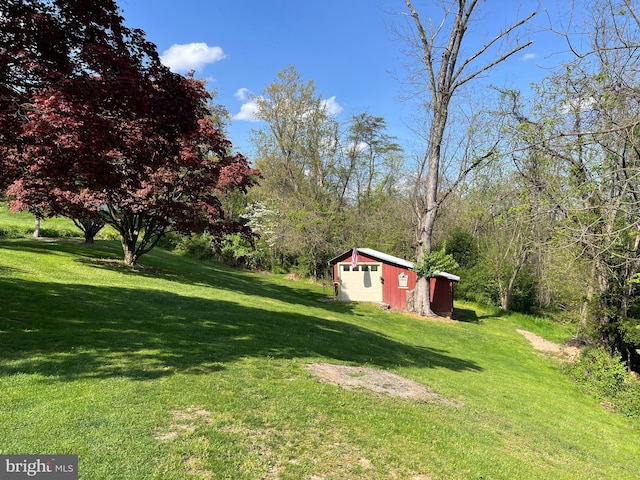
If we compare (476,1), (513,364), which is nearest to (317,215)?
(476,1)

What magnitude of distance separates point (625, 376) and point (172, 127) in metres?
13.1

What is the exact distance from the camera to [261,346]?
24.9 ft

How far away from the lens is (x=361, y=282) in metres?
21.7

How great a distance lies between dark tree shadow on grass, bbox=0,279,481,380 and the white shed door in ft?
30.5

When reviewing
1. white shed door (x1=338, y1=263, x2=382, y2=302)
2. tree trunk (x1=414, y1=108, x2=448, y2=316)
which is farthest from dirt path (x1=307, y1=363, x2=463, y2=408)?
white shed door (x1=338, y1=263, x2=382, y2=302)

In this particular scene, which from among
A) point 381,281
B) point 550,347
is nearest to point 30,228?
point 381,281

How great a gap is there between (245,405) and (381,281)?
17648 millimetres

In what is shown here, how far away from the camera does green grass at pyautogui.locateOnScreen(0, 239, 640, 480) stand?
344 cm

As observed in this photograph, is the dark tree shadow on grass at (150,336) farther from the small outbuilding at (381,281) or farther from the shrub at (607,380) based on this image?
the small outbuilding at (381,281)
